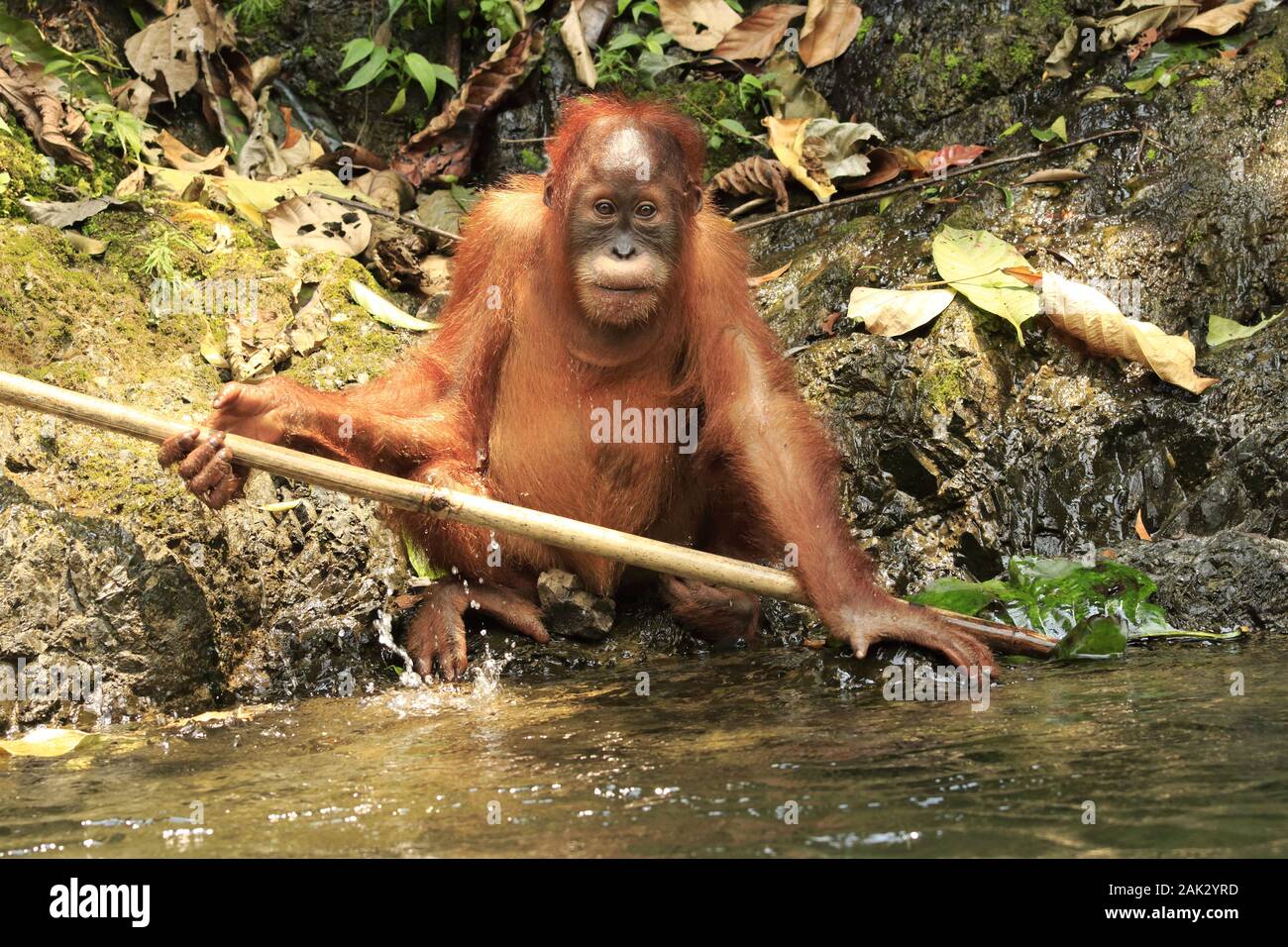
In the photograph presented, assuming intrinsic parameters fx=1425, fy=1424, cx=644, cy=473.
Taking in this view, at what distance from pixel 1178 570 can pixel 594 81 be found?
421cm

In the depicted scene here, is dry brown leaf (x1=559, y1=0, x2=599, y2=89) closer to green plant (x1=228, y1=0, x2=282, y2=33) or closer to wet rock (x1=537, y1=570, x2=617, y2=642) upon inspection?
green plant (x1=228, y1=0, x2=282, y2=33)

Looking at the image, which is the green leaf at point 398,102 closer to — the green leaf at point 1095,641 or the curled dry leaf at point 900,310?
the curled dry leaf at point 900,310

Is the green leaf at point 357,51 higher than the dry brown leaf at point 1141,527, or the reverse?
the green leaf at point 357,51

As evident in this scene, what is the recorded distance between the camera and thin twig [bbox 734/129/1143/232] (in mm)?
6672

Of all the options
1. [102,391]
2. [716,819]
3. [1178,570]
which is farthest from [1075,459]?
[102,391]

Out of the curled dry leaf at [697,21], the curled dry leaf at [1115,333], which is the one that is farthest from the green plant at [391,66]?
the curled dry leaf at [1115,333]

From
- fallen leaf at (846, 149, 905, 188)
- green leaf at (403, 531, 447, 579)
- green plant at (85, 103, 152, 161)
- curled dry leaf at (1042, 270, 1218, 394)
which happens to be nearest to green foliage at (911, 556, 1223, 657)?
curled dry leaf at (1042, 270, 1218, 394)

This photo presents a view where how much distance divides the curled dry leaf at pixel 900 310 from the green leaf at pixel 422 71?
2.87 metres

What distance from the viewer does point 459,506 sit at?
169 inches

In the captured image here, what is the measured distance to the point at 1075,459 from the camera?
220 inches

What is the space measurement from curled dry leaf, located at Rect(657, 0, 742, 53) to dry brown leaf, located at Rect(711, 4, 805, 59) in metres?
0.06

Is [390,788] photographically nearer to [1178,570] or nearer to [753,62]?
[1178,570]

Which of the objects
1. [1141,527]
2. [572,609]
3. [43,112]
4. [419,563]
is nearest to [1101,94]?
[1141,527]

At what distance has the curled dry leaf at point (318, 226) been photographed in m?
6.75
